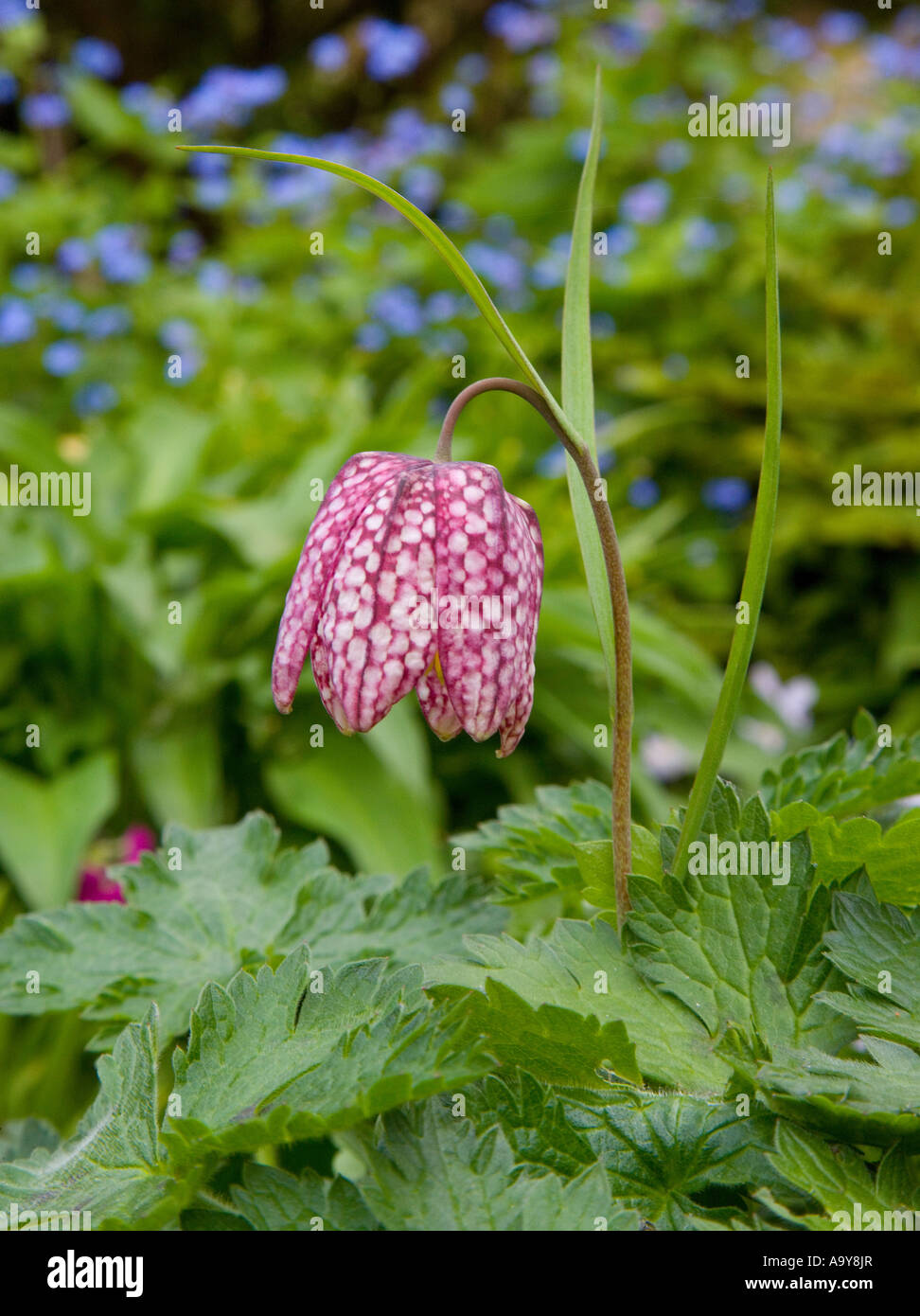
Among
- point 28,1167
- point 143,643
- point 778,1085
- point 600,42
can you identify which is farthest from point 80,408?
point 778,1085

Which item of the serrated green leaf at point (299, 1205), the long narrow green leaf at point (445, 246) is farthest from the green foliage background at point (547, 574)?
the long narrow green leaf at point (445, 246)

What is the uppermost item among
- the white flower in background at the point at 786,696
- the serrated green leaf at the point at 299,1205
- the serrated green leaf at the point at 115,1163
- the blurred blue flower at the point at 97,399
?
the blurred blue flower at the point at 97,399

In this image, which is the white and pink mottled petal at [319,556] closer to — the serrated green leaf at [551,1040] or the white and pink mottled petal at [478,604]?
the white and pink mottled petal at [478,604]

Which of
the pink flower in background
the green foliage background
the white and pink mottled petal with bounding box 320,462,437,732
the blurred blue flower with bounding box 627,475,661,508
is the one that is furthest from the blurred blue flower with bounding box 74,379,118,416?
the white and pink mottled petal with bounding box 320,462,437,732

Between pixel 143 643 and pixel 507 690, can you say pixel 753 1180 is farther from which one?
pixel 143 643

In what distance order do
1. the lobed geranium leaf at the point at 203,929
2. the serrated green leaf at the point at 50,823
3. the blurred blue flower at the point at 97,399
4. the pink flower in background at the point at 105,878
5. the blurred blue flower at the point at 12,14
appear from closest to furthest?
the lobed geranium leaf at the point at 203,929
the pink flower in background at the point at 105,878
the serrated green leaf at the point at 50,823
the blurred blue flower at the point at 97,399
the blurred blue flower at the point at 12,14

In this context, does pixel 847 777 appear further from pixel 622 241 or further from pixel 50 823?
pixel 622 241

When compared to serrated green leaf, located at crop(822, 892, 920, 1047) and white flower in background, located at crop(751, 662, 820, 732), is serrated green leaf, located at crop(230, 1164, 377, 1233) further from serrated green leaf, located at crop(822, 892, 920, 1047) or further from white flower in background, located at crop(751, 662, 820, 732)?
white flower in background, located at crop(751, 662, 820, 732)
